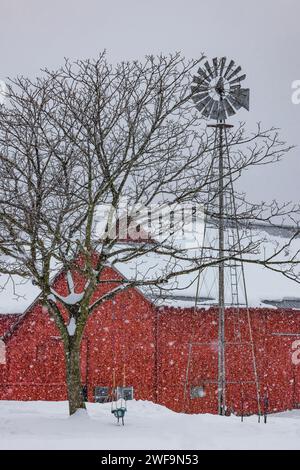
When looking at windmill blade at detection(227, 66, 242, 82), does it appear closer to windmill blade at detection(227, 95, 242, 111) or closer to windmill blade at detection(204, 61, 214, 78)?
windmill blade at detection(227, 95, 242, 111)

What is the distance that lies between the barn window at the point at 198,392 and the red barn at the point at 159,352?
3cm

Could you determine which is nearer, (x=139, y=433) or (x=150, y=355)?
(x=139, y=433)

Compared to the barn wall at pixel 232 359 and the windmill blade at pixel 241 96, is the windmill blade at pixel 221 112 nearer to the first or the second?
the windmill blade at pixel 241 96

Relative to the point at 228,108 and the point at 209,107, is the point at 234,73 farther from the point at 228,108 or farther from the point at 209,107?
the point at 209,107

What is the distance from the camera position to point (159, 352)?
90.7ft

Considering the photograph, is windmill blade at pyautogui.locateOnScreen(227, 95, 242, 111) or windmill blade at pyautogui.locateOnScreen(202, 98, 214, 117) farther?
windmill blade at pyautogui.locateOnScreen(227, 95, 242, 111)

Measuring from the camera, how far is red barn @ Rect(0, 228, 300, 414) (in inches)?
1043

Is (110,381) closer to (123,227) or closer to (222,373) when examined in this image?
(222,373)

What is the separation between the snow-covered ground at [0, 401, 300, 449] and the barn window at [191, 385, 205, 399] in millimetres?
11556

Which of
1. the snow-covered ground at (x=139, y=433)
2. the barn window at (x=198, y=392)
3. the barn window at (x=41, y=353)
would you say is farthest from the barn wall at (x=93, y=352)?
the snow-covered ground at (x=139, y=433)

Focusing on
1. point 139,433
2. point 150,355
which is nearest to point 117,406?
point 139,433

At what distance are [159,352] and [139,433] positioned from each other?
14888mm

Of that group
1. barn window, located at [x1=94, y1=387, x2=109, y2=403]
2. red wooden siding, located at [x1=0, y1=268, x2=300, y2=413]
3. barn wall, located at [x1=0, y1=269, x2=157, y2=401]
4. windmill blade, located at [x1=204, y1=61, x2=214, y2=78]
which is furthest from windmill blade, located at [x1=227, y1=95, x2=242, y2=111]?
barn window, located at [x1=94, y1=387, x2=109, y2=403]

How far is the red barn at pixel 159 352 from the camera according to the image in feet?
86.9
